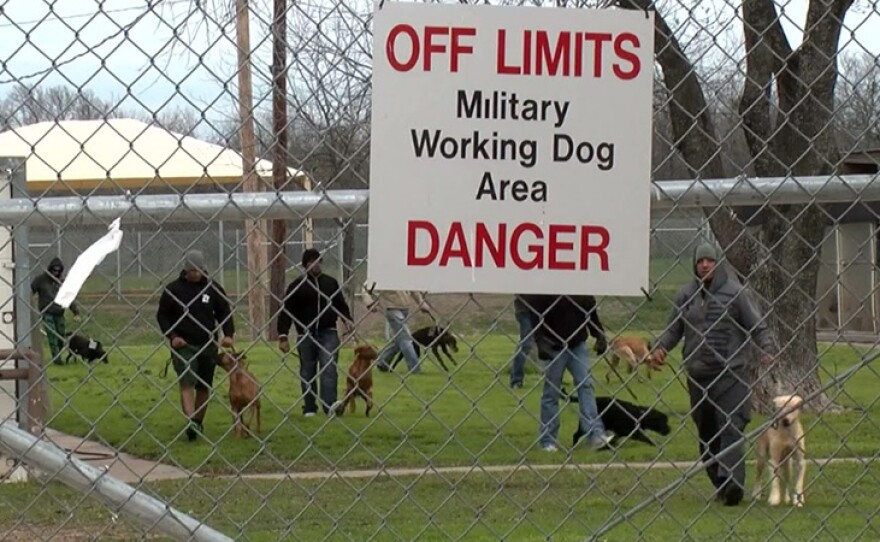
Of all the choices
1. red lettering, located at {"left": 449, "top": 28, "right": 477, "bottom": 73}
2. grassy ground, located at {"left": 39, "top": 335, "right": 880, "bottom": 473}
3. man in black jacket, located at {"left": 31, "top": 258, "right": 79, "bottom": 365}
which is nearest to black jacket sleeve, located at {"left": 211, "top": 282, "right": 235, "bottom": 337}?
man in black jacket, located at {"left": 31, "top": 258, "right": 79, "bottom": 365}

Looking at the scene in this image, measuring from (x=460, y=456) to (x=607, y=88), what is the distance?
833 centimetres

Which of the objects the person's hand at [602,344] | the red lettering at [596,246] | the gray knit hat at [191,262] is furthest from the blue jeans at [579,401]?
the red lettering at [596,246]

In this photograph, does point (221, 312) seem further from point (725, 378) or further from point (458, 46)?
point (725, 378)

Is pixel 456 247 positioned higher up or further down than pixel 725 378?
higher up

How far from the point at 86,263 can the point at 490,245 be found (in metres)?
0.91

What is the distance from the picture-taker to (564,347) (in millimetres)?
3727

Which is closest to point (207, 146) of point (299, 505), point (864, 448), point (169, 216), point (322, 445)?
point (169, 216)

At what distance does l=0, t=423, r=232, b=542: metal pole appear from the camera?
317cm

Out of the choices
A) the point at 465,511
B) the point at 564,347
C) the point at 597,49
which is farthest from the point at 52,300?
the point at 465,511

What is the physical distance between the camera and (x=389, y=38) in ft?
10.1

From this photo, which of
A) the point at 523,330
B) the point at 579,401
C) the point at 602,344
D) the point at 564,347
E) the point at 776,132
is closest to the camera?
the point at 776,132

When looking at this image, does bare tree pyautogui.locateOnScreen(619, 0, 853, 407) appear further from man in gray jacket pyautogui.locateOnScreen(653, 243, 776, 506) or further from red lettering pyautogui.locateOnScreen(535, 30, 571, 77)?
red lettering pyautogui.locateOnScreen(535, 30, 571, 77)

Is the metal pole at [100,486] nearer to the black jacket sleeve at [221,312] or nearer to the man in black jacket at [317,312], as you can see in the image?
the man in black jacket at [317,312]

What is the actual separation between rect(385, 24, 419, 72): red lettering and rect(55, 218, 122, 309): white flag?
0.72 metres
